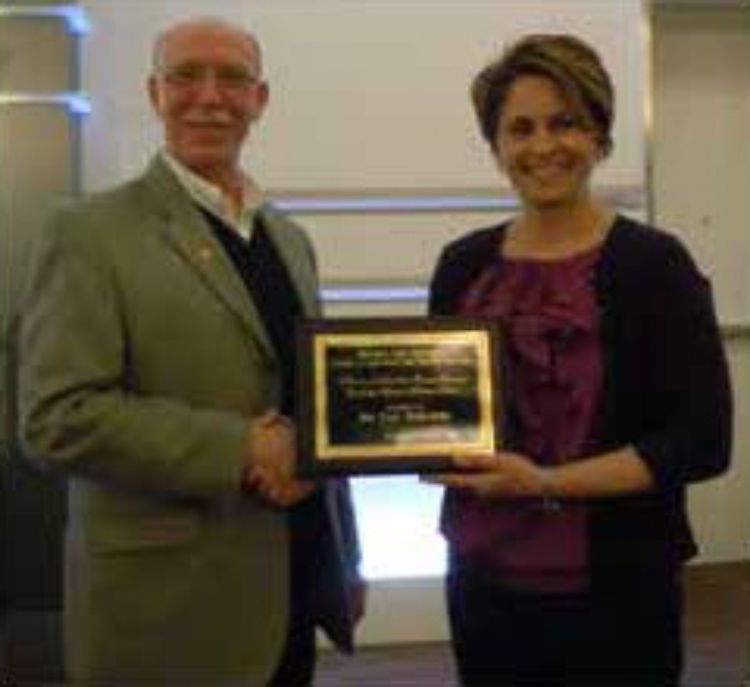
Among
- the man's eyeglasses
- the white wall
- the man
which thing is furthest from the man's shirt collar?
the white wall

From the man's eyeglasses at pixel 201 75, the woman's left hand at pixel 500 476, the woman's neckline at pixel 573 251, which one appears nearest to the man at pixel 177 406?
the man's eyeglasses at pixel 201 75

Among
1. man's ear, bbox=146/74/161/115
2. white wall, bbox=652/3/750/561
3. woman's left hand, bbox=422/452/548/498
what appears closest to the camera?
woman's left hand, bbox=422/452/548/498

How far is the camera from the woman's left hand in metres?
1.69

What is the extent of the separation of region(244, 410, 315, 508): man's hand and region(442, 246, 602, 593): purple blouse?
25 cm

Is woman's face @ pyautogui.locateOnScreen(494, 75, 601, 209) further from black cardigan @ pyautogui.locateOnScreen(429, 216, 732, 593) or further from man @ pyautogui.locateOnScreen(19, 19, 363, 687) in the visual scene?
man @ pyautogui.locateOnScreen(19, 19, 363, 687)

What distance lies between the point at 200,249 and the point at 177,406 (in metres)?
0.23

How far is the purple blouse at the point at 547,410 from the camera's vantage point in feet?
5.63

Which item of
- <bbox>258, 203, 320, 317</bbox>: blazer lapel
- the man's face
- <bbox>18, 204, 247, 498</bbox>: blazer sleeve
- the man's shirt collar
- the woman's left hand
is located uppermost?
the man's face

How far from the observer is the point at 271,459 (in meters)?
1.76

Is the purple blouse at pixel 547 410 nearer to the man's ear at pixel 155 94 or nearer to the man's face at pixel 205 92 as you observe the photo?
the man's face at pixel 205 92

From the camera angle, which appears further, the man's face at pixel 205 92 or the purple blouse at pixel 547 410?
the man's face at pixel 205 92

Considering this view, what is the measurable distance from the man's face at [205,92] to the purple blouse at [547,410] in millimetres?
478

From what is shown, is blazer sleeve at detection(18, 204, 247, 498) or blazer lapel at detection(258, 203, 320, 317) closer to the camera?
blazer sleeve at detection(18, 204, 247, 498)

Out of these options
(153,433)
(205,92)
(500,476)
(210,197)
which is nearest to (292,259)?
(210,197)
